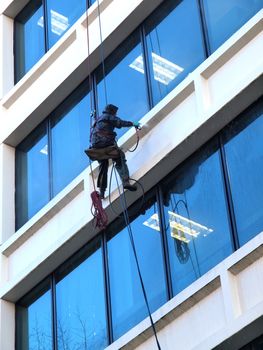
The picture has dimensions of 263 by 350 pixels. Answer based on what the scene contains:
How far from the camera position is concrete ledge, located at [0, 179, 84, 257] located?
2112 cm

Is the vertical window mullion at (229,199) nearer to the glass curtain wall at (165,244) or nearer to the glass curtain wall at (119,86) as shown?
the glass curtain wall at (165,244)

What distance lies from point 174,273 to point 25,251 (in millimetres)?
4560

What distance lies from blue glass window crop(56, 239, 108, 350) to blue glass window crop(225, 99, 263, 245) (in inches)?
131

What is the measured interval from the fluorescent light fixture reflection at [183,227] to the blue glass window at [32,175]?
13.7 ft

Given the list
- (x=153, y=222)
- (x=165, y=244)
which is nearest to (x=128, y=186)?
(x=153, y=222)

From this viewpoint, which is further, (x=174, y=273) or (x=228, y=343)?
(x=174, y=273)

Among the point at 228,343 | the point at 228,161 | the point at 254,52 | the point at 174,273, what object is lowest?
the point at 228,343

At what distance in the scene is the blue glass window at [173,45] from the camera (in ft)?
65.5

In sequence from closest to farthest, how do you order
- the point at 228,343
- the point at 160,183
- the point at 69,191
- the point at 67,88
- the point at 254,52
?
the point at 228,343 < the point at 254,52 < the point at 160,183 < the point at 69,191 < the point at 67,88

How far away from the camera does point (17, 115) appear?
23.9 metres

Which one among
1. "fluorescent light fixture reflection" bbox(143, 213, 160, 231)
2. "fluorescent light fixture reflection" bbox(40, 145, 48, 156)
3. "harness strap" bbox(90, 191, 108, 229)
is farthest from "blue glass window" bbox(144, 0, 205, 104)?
"fluorescent light fixture reflection" bbox(40, 145, 48, 156)

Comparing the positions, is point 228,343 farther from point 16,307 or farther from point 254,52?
point 16,307

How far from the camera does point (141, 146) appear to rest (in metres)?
19.9

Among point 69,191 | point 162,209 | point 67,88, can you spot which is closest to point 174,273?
point 162,209
